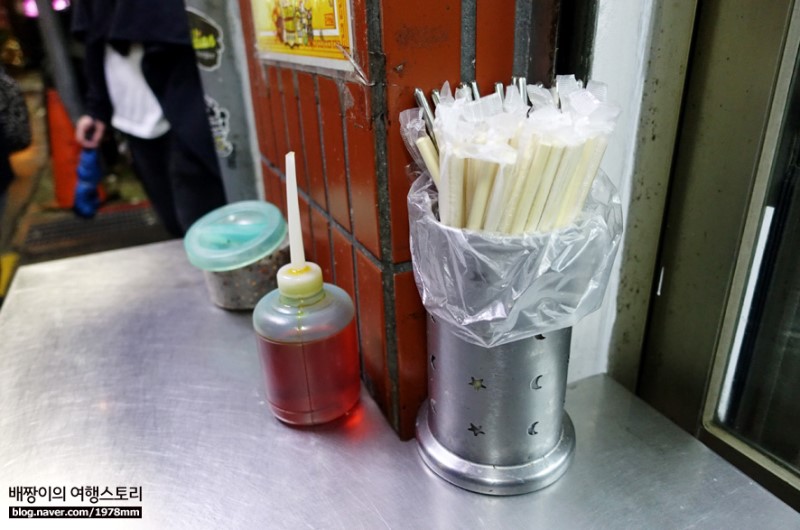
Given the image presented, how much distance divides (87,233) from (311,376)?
384 cm

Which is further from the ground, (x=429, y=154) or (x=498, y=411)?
(x=429, y=154)

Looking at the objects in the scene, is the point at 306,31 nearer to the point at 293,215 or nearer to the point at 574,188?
the point at 293,215

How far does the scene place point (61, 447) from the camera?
0.76m

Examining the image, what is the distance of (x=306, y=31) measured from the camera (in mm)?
765

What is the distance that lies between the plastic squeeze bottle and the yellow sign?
8.5 inches

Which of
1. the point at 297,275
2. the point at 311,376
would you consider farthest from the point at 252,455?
the point at 297,275

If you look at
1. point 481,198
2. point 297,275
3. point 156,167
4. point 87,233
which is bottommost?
point 87,233

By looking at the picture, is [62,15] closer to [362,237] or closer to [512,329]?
[362,237]

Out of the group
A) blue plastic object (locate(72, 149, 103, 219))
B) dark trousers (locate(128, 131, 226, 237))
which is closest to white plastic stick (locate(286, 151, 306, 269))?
dark trousers (locate(128, 131, 226, 237))

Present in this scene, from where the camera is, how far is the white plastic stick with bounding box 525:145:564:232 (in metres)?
0.50

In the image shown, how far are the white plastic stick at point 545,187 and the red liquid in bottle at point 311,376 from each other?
327mm

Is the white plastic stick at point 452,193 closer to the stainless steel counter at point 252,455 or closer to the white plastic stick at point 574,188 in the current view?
the white plastic stick at point 574,188

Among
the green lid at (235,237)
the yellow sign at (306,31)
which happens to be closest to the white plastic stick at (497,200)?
the yellow sign at (306,31)

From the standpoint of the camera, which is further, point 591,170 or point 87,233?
point 87,233
